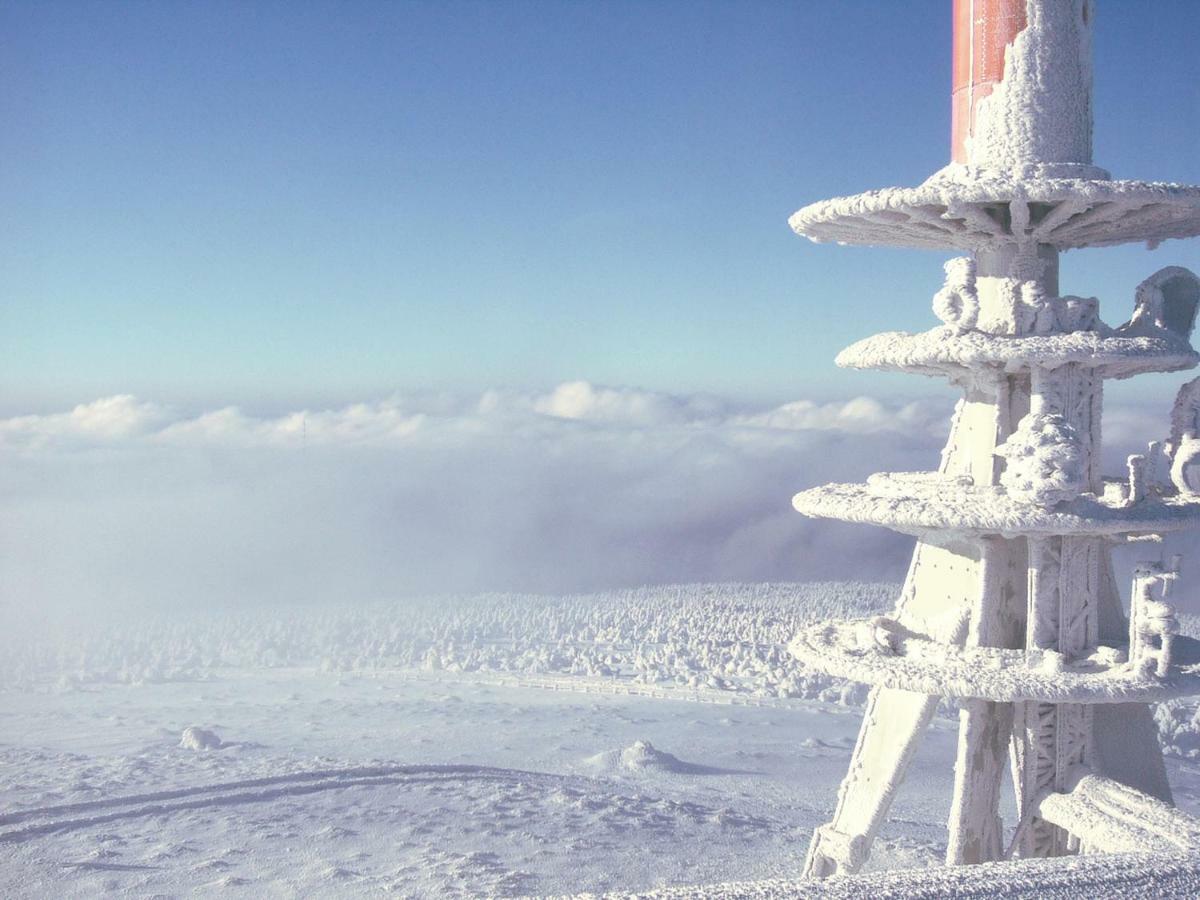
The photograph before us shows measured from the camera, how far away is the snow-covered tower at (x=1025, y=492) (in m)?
8.04

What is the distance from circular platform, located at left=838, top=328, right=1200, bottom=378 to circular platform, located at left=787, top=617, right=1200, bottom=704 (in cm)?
224

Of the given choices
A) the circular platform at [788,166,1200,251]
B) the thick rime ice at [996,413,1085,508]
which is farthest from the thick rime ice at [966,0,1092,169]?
the thick rime ice at [996,413,1085,508]

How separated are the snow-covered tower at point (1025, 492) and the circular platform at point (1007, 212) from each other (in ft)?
0.07

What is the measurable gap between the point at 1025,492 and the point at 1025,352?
3.58 feet

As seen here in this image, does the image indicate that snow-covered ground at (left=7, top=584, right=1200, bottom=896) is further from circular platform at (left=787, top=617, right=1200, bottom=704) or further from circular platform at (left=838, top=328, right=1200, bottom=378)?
circular platform at (left=838, top=328, right=1200, bottom=378)

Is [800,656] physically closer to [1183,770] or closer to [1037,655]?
[1037,655]

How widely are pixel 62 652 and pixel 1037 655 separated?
2571 cm

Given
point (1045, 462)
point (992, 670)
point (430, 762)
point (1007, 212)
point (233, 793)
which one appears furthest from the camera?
point (430, 762)

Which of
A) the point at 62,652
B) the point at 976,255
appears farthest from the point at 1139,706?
the point at 62,652

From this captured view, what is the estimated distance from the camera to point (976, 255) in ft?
30.4

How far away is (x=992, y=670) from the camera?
27.1 feet

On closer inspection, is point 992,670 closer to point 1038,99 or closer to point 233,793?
point 1038,99

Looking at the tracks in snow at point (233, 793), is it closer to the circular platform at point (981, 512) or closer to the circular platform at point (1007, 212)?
the circular platform at point (981, 512)

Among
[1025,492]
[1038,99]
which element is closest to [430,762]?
[1025,492]
